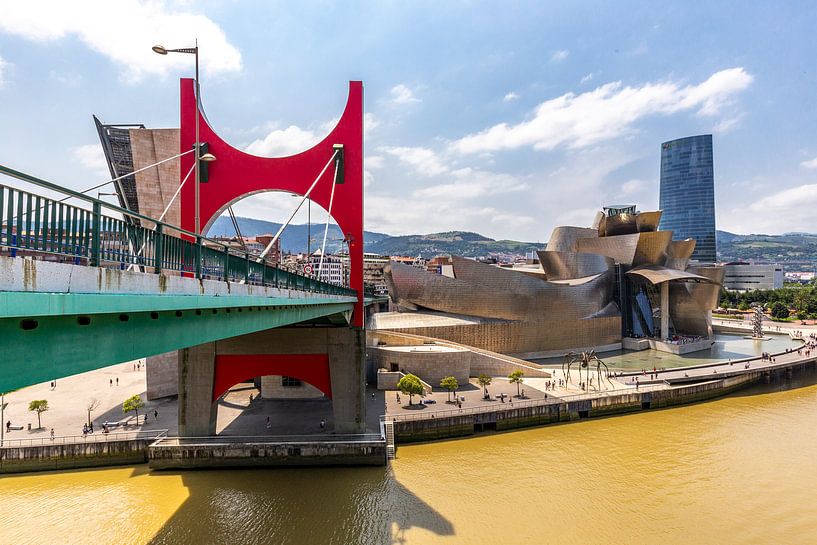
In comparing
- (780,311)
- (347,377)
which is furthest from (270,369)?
(780,311)

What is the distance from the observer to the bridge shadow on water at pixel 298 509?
10070mm

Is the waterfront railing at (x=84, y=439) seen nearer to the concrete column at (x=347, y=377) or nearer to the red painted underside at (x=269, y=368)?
the red painted underside at (x=269, y=368)

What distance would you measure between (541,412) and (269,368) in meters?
11.2

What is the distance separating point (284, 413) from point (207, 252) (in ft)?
44.9

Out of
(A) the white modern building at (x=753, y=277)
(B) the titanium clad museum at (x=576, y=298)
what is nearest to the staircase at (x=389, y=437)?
(B) the titanium clad museum at (x=576, y=298)

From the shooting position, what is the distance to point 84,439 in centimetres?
1388

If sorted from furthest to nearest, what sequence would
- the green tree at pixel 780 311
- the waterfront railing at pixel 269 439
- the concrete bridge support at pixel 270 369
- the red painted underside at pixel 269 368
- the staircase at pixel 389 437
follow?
the green tree at pixel 780 311
the red painted underside at pixel 269 368
the concrete bridge support at pixel 270 369
the staircase at pixel 389 437
the waterfront railing at pixel 269 439

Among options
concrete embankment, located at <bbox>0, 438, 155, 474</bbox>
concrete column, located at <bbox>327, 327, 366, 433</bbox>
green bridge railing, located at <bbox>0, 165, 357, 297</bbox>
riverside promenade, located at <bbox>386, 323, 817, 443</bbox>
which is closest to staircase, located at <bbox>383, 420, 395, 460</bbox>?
riverside promenade, located at <bbox>386, 323, 817, 443</bbox>

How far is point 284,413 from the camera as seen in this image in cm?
1780

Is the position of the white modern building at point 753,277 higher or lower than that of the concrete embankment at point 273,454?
higher

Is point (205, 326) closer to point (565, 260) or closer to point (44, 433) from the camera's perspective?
point (44, 433)

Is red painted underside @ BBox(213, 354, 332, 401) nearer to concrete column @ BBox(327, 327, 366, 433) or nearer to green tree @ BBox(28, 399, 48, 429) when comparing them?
concrete column @ BBox(327, 327, 366, 433)

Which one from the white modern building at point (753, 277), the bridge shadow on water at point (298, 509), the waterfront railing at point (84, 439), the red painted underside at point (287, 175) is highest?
the red painted underside at point (287, 175)

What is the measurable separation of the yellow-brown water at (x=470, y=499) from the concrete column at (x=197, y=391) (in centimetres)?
161
